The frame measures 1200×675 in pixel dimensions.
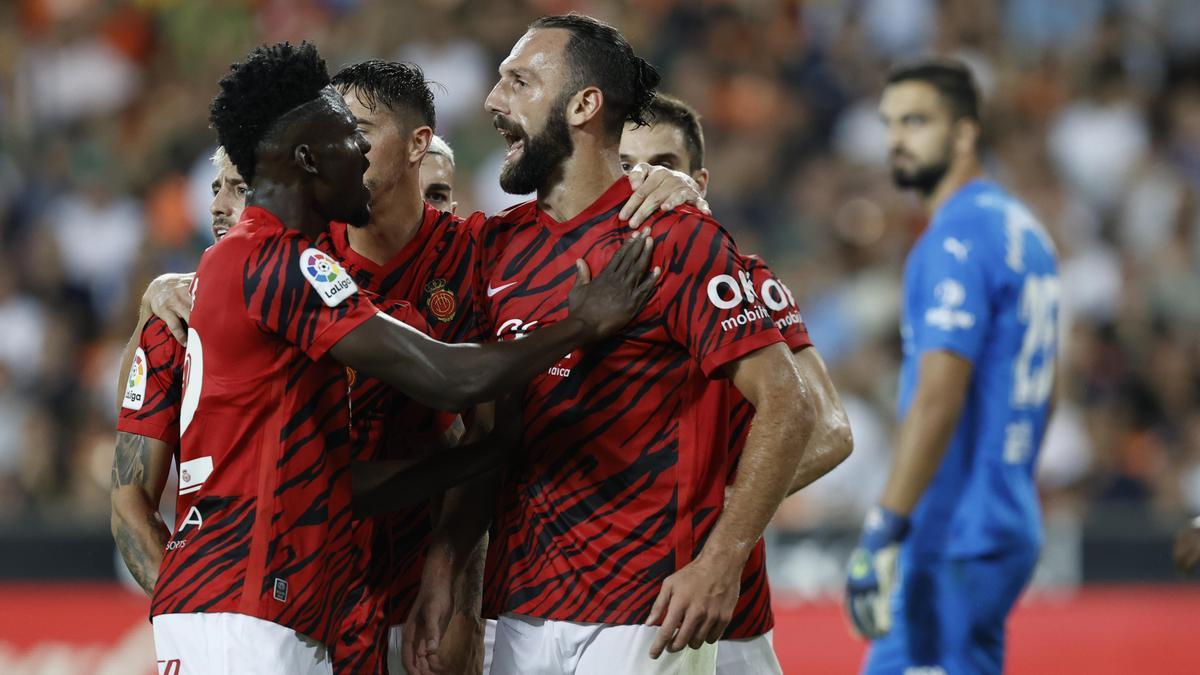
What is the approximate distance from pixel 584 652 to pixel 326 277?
1236 mm

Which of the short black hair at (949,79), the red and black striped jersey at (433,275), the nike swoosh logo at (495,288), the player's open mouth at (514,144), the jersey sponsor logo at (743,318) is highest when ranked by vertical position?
the short black hair at (949,79)

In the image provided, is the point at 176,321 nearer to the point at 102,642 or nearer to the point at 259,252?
the point at 259,252

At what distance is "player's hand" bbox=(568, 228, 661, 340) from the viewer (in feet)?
14.1

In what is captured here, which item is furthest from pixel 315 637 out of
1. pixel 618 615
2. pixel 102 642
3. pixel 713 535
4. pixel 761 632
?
pixel 102 642

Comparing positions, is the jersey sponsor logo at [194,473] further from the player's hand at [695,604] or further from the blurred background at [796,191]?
the blurred background at [796,191]

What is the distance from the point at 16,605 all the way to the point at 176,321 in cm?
460

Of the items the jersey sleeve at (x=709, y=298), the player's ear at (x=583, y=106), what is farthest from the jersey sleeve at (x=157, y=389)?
the jersey sleeve at (x=709, y=298)

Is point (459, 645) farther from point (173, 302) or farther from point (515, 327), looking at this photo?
point (173, 302)

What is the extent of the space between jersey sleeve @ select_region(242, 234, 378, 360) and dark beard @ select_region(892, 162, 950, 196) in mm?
3592

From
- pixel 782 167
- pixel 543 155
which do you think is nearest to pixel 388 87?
pixel 543 155

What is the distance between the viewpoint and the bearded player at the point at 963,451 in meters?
6.41

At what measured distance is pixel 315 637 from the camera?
420 centimetres

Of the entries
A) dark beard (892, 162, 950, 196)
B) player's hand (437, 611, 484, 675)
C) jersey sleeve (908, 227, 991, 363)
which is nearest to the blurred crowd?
dark beard (892, 162, 950, 196)

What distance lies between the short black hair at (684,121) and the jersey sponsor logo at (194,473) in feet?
7.69
